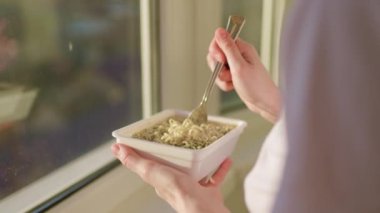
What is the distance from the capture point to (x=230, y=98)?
1276mm

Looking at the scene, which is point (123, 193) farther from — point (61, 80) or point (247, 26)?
point (247, 26)

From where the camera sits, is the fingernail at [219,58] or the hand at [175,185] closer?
the hand at [175,185]

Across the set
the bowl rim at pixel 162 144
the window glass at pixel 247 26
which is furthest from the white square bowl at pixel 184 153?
the window glass at pixel 247 26

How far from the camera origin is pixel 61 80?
83 centimetres

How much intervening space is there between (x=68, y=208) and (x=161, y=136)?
0.26 meters

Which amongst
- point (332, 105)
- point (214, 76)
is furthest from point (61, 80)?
point (332, 105)

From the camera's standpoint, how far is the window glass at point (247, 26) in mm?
1248

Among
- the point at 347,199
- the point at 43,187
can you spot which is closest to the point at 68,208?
the point at 43,187

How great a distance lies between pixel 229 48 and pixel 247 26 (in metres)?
0.57

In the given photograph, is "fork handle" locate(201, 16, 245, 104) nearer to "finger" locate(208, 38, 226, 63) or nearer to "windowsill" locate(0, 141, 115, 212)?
"finger" locate(208, 38, 226, 63)

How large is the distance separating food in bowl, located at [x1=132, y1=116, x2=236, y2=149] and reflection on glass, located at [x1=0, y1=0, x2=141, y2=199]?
0.22 metres

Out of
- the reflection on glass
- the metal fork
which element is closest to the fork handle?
the metal fork

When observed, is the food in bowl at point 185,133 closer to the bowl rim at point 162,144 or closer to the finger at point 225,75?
the bowl rim at point 162,144

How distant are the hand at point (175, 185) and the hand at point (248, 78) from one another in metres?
0.24
